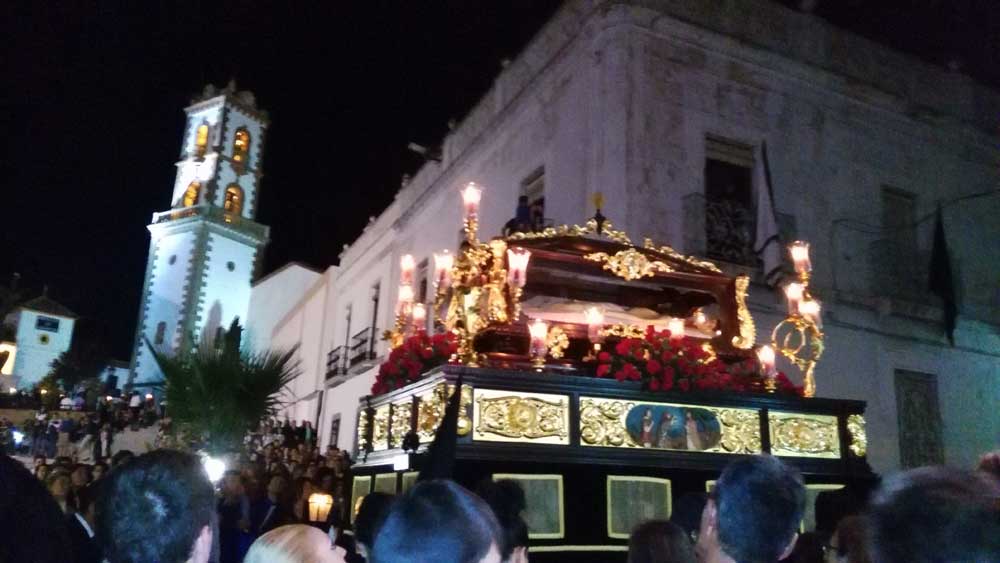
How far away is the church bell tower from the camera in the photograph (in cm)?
3806

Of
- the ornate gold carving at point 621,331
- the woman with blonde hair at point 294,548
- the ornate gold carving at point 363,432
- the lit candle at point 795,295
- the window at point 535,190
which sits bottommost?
the woman with blonde hair at point 294,548

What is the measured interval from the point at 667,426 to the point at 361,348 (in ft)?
55.3

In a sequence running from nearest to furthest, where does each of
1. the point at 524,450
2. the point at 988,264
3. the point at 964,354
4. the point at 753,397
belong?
1. the point at 524,450
2. the point at 753,397
3. the point at 964,354
4. the point at 988,264

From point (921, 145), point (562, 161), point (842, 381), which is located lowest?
point (842, 381)

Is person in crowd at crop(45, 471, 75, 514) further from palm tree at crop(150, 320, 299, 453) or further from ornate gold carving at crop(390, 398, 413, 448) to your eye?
palm tree at crop(150, 320, 299, 453)

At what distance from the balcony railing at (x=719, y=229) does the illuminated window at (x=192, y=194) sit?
117 feet

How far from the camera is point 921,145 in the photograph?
581 inches

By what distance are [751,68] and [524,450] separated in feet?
32.7

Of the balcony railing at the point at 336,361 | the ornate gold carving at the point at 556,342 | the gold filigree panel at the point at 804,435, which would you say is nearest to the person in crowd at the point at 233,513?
the ornate gold carving at the point at 556,342

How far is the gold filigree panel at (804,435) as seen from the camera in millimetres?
6977

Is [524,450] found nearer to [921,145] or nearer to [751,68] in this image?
[751,68]

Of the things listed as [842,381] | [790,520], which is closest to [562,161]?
[842,381]

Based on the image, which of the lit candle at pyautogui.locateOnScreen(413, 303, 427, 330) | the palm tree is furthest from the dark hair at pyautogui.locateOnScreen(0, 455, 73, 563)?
the palm tree

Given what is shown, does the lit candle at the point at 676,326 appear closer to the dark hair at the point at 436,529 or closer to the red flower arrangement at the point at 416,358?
the red flower arrangement at the point at 416,358
